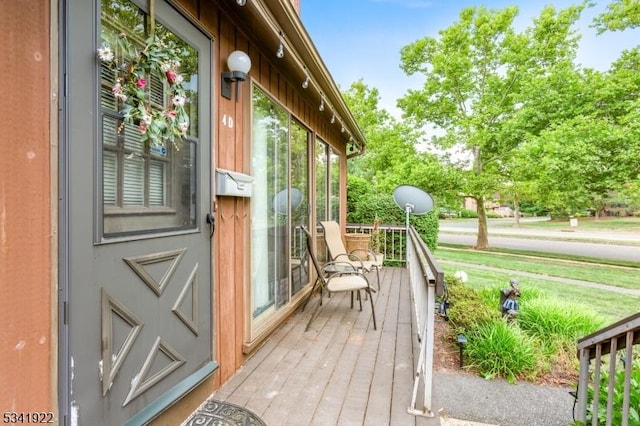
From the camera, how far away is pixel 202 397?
2.14 metres

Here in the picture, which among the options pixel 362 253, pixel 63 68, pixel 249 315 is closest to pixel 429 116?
pixel 362 253

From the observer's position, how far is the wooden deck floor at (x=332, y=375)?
2.07 metres

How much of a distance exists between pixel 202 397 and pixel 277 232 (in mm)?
1680

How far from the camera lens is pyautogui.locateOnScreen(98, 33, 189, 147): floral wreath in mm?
1497

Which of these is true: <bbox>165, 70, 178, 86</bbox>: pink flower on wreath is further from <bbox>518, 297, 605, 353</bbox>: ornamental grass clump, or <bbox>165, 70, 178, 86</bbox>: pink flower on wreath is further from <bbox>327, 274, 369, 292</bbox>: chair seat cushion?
<bbox>518, 297, 605, 353</bbox>: ornamental grass clump

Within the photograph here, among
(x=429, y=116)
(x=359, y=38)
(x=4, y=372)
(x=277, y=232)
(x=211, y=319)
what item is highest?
(x=359, y=38)

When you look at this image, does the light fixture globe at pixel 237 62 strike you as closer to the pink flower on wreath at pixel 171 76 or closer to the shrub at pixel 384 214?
the pink flower on wreath at pixel 171 76

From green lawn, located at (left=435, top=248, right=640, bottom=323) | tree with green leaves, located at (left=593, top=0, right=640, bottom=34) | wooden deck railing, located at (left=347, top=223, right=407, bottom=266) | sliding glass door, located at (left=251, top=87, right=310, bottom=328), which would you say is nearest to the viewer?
sliding glass door, located at (left=251, top=87, right=310, bottom=328)

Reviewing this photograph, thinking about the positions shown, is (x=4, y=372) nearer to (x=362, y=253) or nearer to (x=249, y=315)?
(x=249, y=315)

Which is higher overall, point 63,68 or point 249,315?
point 63,68

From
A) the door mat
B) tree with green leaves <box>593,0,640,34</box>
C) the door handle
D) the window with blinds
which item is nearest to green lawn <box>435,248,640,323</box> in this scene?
the door mat

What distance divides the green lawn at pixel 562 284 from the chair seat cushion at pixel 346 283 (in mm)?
3114

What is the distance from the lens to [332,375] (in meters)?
2.53

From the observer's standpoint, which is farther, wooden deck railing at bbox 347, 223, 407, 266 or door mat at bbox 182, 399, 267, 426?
wooden deck railing at bbox 347, 223, 407, 266
